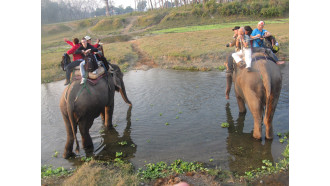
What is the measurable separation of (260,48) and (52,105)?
8.33 meters

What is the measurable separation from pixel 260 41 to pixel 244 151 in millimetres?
2931

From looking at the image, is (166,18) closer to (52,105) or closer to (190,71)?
(190,71)

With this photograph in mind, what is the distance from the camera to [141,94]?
415 inches

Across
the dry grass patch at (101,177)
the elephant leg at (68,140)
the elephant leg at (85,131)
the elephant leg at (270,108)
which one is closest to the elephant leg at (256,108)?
the elephant leg at (270,108)

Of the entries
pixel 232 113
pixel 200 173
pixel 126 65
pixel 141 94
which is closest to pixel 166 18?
pixel 126 65

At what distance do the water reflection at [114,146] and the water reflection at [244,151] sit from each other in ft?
7.96

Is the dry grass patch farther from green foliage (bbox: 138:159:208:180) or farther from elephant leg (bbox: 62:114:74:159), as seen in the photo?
elephant leg (bbox: 62:114:74:159)

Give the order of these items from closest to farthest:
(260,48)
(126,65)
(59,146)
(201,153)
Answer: (201,153) < (260,48) < (59,146) < (126,65)

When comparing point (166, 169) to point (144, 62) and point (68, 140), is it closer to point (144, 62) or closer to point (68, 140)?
point (68, 140)

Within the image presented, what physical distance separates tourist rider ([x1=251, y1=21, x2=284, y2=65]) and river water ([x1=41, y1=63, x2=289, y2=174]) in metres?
1.98

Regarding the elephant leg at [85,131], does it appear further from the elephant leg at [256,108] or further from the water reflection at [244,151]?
the elephant leg at [256,108]

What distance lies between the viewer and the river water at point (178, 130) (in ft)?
18.3

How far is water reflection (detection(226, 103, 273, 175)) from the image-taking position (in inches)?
199

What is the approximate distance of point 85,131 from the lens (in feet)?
19.1
